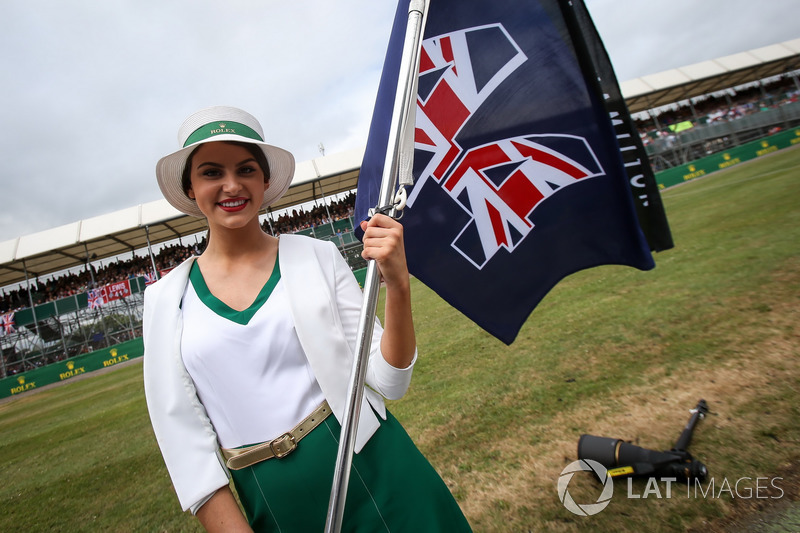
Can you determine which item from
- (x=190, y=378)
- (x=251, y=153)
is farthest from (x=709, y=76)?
(x=190, y=378)

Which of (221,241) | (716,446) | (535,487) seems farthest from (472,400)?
(221,241)

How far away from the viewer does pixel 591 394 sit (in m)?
3.61

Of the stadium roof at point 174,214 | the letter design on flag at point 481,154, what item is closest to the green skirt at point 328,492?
the letter design on flag at point 481,154

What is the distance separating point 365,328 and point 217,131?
0.77 metres

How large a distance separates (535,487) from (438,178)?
2003 mm

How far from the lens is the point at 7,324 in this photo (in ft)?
69.5

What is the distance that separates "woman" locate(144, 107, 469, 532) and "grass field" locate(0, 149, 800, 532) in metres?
1.50

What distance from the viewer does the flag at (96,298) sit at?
70.8ft

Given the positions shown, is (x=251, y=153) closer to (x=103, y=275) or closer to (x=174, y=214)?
(x=174, y=214)

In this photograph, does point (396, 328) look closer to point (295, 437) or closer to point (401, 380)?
point (401, 380)

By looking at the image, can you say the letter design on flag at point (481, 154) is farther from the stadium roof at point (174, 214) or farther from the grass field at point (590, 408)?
the stadium roof at point (174, 214)

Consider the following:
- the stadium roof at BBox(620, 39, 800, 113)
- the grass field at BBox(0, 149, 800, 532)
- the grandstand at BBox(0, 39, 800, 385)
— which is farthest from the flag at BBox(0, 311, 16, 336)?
the stadium roof at BBox(620, 39, 800, 113)

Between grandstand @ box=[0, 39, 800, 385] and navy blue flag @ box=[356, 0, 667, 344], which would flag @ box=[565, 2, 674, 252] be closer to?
navy blue flag @ box=[356, 0, 667, 344]

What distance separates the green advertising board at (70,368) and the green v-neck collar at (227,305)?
1946cm
